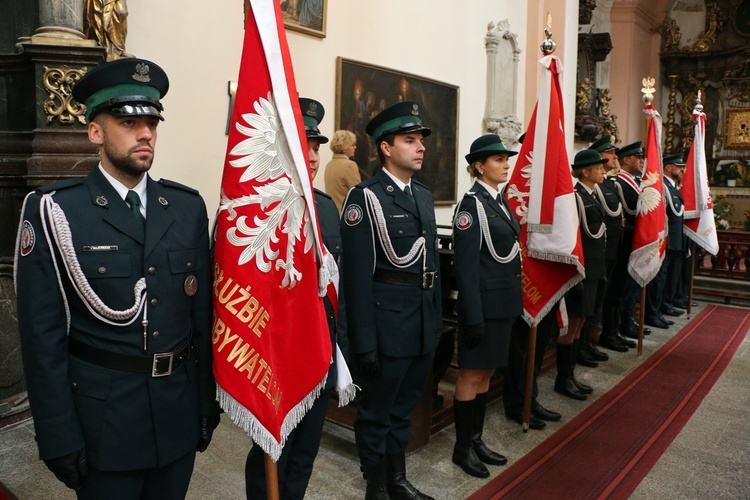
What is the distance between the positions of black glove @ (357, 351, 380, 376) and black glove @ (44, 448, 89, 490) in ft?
3.58

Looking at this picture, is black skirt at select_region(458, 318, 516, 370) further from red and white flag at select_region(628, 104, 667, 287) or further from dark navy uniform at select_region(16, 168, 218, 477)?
red and white flag at select_region(628, 104, 667, 287)

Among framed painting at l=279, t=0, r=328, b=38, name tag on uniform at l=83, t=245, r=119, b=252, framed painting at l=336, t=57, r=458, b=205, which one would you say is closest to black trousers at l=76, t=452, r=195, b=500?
name tag on uniform at l=83, t=245, r=119, b=252

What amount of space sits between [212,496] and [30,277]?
58.1 inches

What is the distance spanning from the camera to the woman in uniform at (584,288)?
12.8 feet

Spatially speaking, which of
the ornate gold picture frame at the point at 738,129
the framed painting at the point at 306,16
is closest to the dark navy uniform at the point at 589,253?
the framed painting at the point at 306,16

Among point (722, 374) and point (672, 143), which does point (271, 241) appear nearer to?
point (722, 374)

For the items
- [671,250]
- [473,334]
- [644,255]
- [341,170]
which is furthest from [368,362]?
[671,250]

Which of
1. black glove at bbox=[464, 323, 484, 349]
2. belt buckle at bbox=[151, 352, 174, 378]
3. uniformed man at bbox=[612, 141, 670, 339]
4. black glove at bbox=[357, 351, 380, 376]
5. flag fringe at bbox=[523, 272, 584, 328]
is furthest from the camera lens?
uniformed man at bbox=[612, 141, 670, 339]

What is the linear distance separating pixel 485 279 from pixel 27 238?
1938mm

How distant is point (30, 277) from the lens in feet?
4.54

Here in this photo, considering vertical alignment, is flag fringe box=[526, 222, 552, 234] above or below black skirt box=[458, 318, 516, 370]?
above

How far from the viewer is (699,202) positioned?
656 cm

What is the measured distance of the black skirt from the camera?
2.78 metres

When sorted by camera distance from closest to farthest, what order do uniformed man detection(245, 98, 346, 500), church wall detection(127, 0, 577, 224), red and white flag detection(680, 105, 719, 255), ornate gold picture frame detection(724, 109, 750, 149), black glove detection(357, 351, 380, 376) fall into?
uniformed man detection(245, 98, 346, 500) → black glove detection(357, 351, 380, 376) → church wall detection(127, 0, 577, 224) → red and white flag detection(680, 105, 719, 255) → ornate gold picture frame detection(724, 109, 750, 149)
